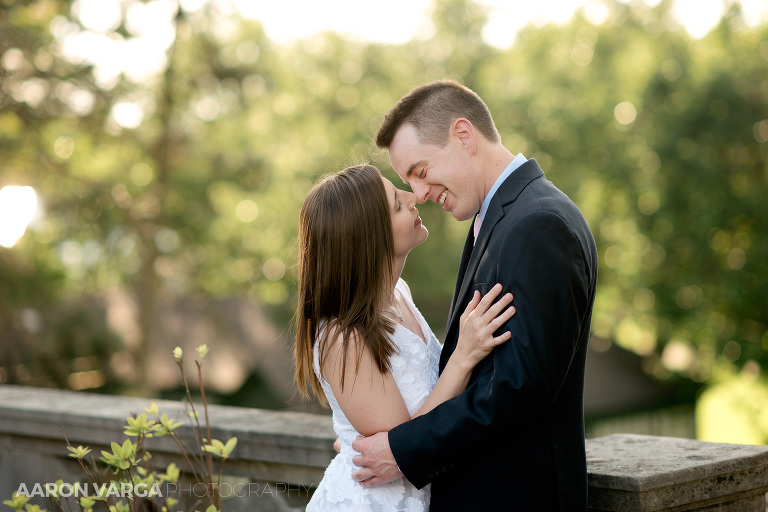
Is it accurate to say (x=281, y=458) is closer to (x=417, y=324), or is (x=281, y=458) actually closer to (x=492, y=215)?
(x=417, y=324)

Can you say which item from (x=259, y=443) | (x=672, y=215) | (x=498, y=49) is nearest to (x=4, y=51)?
(x=259, y=443)

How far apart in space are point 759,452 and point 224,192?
17037mm

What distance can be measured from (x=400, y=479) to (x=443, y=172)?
121cm

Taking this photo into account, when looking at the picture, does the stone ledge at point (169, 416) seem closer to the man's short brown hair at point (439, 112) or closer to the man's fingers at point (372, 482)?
the man's fingers at point (372, 482)

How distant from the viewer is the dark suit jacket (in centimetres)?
233

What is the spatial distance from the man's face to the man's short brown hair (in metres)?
0.03

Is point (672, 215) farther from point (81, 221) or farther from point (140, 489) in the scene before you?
point (140, 489)

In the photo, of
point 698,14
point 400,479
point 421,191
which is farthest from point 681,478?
point 698,14

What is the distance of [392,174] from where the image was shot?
21625 millimetres

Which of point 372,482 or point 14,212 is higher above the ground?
point 14,212

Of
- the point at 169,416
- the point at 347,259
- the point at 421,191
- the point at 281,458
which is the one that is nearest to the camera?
the point at 347,259

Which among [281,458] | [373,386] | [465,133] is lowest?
[281,458]

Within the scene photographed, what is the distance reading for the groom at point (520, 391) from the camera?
7.66ft

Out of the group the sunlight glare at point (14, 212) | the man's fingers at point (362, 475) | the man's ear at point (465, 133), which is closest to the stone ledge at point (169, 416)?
the man's fingers at point (362, 475)
